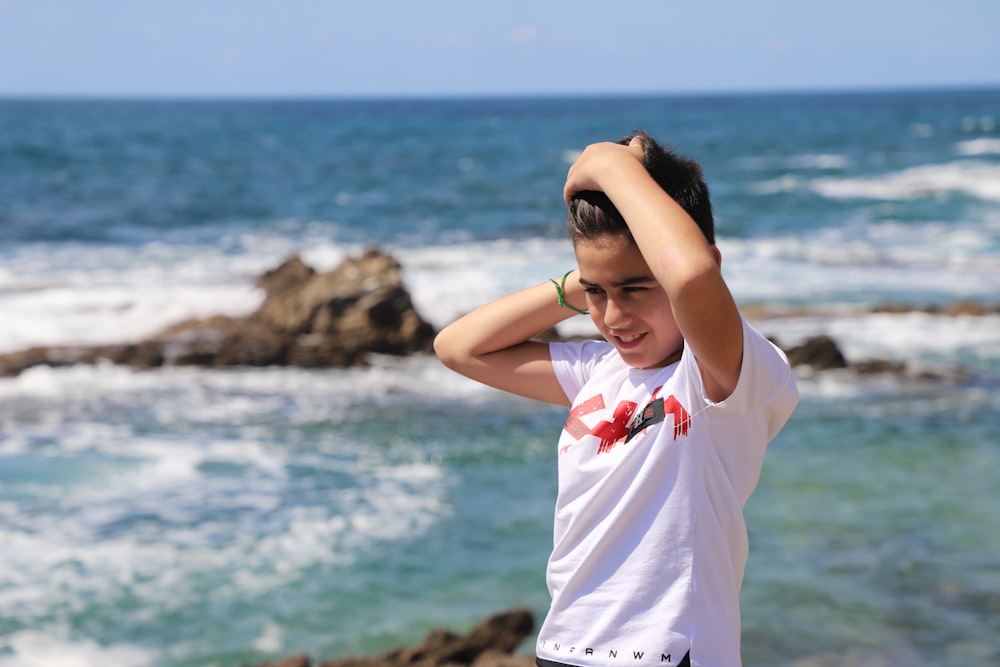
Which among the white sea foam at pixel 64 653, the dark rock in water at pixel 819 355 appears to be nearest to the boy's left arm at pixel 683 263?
the white sea foam at pixel 64 653

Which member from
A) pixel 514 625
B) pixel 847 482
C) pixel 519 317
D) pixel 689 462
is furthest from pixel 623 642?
pixel 847 482

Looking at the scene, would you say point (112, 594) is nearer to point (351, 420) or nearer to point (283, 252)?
point (351, 420)

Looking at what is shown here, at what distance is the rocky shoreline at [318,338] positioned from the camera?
41.7 feet

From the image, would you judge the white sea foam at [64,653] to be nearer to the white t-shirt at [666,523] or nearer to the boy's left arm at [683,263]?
the white t-shirt at [666,523]

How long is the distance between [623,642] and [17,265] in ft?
65.5

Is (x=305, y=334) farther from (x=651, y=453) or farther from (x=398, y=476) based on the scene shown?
(x=651, y=453)

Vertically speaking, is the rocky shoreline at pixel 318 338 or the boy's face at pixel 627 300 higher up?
the boy's face at pixel 627 300

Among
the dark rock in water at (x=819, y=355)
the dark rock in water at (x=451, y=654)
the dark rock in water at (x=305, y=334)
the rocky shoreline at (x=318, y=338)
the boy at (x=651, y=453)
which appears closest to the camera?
the boy at (x=651, y=453)

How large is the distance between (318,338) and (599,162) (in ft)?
38.7

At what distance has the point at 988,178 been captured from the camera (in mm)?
33812

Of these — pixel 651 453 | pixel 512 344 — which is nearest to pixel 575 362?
pixel 512 344

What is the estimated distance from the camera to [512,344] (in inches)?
96.0

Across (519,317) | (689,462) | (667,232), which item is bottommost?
(689,462)

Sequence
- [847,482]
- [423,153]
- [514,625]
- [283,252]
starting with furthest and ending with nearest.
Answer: [423,153] → [283,252] → [847,482] → [514,625]
